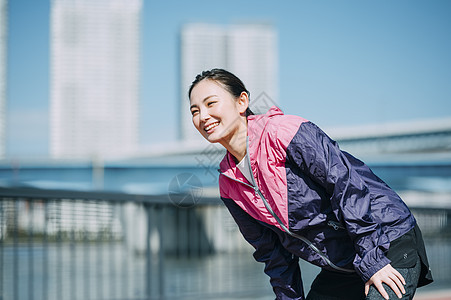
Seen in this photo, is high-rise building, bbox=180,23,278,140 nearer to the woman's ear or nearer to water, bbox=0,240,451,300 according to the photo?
water, bbox=0,240,451,300

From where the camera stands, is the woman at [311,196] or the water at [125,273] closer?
the woman at [311,196]

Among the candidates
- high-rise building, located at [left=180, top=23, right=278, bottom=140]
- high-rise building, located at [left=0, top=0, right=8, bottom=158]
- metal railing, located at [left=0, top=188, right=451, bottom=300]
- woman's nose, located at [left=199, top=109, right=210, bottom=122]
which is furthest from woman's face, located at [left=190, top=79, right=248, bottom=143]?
high-rise building, located at [left=180, top=23, right=278, bottom=140]

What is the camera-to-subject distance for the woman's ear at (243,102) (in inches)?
87.7

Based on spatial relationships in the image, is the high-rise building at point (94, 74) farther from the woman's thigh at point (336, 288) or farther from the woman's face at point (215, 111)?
the woman's face at point (215, 111)

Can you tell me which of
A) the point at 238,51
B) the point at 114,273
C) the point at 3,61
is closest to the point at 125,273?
the point at 114,273

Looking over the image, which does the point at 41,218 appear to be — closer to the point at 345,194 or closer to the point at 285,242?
the point at 285,242

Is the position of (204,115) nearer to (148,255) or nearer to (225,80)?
(225,80)

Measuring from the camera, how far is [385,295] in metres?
1.93

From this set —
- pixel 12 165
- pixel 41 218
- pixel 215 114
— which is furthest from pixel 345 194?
pixel 12 165

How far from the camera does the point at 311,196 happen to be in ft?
6.59

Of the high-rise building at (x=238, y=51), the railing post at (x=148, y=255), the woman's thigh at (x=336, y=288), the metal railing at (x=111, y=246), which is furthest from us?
the high-rise building at (x=238, y=51)

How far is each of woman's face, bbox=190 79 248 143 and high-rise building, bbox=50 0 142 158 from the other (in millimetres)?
149716

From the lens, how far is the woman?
1.92 meters

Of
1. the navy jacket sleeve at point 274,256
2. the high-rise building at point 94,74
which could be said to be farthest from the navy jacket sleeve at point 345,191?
the high-rise building at point 94,74
